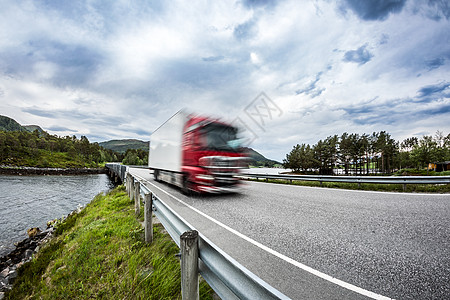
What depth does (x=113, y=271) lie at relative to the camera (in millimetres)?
3088

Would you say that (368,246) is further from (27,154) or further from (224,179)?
(27,154)

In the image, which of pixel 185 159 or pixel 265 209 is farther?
pixel 185 159

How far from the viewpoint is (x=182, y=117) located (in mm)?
8648

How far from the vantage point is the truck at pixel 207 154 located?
7320 mm

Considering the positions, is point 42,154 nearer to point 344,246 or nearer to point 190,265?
point 190,265

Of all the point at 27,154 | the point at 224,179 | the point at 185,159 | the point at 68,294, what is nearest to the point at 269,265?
the point at 68,294

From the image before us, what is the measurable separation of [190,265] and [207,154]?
571cm

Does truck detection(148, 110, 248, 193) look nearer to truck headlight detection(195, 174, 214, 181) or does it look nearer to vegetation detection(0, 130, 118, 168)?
truck headlight detection(195, 174, 214, 181)

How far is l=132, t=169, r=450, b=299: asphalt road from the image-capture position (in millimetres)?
2305

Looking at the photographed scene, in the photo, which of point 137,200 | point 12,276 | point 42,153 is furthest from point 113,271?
point 42,153

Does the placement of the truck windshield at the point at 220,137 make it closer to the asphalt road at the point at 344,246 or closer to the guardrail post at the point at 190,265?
the asphalt road at the point at 344,246

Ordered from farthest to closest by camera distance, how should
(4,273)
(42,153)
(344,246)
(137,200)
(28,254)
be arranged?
(42,153), (28,254), (137,200), (4,273), (344,246)

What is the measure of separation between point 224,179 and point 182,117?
11.4 feet

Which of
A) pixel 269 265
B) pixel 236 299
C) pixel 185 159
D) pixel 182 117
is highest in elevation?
pixel 182 117
